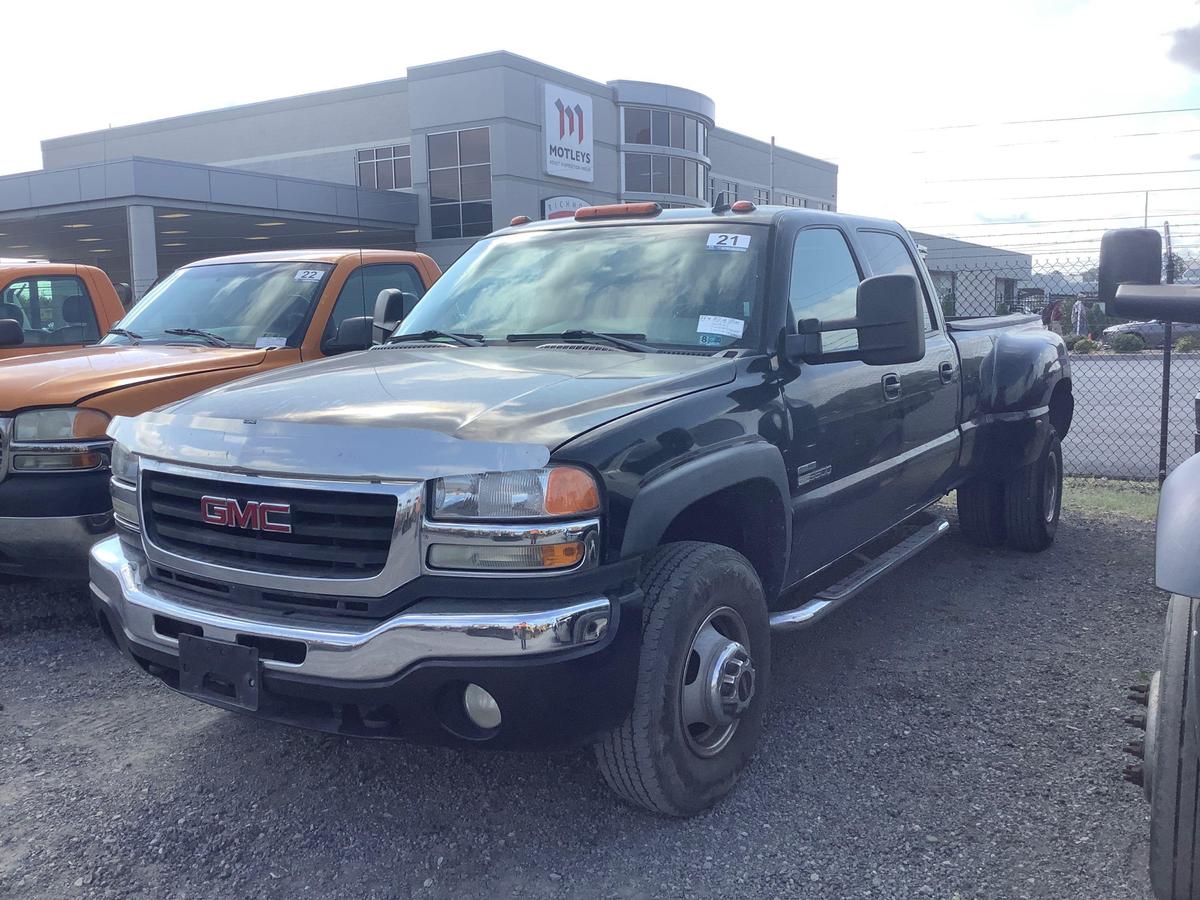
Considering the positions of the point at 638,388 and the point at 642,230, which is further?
the point at 642,230

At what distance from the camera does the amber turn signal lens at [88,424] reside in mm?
4691

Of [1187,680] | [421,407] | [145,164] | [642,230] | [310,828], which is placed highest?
[145,164]

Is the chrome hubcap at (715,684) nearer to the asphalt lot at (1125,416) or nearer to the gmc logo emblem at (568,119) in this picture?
the asphalt lot at (1125,416)

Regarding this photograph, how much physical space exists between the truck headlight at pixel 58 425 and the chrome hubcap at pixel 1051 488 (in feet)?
17.2

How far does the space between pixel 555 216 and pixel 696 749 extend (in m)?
2.76

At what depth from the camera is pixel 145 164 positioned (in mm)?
28188

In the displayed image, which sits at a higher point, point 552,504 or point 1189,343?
point 552,504

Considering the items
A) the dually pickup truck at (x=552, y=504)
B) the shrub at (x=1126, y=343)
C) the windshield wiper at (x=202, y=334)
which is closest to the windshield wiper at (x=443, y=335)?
the dually pickup truck at (x=552, y=504)

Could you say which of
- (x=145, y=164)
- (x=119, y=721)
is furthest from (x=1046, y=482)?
(x=145, y=164)

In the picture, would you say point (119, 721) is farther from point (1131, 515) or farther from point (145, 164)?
point (145, 164)

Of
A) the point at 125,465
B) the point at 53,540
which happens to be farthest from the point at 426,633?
the point at 53,540

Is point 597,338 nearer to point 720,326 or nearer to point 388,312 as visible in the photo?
point 720,326

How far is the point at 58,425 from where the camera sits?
470 centimetres

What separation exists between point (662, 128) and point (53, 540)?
41.4 meters
